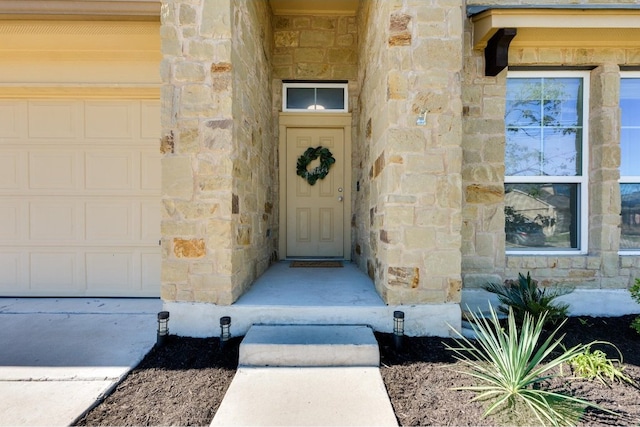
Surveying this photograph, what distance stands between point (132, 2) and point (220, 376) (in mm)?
3214

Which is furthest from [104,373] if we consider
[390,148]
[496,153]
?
[496,153]

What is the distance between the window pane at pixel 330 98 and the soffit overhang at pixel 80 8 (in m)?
1.97

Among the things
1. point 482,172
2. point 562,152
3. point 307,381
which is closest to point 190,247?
point 307,381

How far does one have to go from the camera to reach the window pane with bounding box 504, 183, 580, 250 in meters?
3.11

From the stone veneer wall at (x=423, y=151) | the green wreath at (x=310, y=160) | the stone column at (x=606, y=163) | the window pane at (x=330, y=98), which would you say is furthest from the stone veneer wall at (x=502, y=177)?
the green wreath at (x=310, y=160)

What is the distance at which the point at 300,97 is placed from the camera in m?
4.12

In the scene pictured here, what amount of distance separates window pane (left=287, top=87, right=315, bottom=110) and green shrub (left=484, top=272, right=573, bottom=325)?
3.01 metres

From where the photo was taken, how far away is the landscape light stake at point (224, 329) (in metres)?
2.25

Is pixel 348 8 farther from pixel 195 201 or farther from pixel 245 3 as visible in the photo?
pixel 195 201

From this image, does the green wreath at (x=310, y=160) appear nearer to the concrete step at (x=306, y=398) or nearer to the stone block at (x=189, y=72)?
the stone block at (x=189, y=72)

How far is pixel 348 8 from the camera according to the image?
3.86m

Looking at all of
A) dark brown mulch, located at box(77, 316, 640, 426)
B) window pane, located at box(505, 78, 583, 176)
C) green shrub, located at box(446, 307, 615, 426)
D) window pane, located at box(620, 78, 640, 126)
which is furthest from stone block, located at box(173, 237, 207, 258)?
window pane, located at box(620, 78, 640, 126)

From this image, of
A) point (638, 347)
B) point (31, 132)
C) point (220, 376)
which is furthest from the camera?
point (31, 132)

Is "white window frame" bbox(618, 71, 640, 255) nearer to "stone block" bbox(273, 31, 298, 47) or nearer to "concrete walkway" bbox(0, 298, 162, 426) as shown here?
"stone block" bbox(273, 31, 298, 47)
